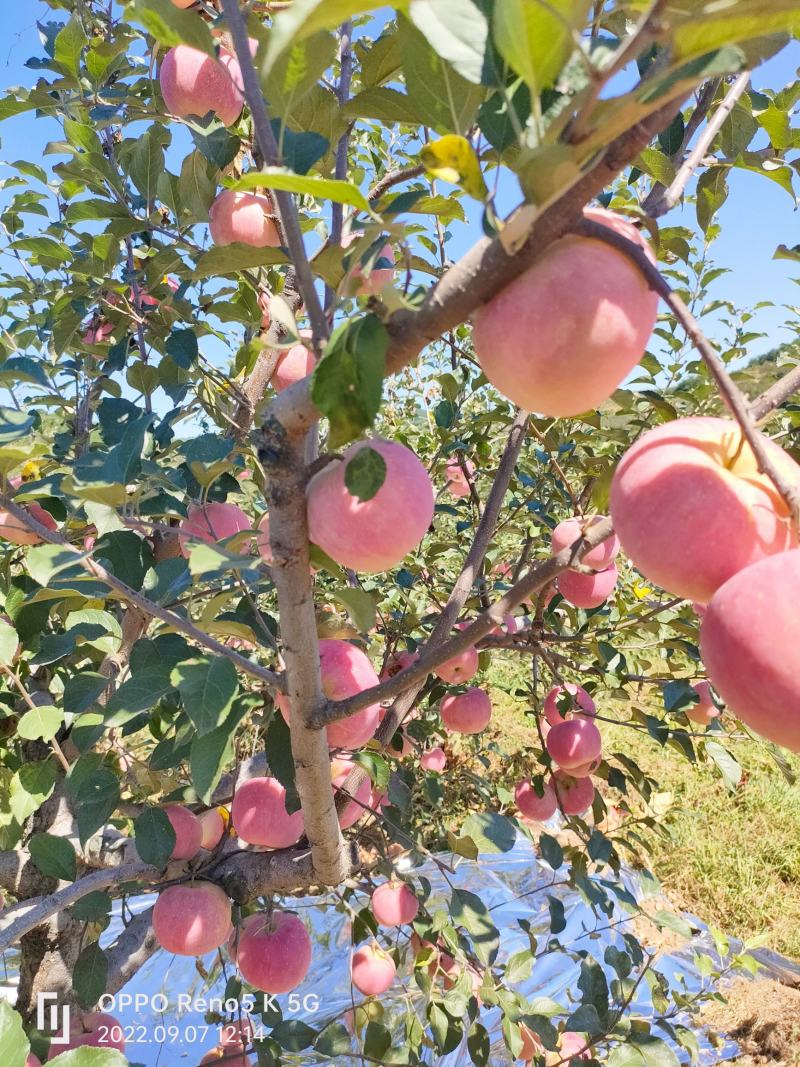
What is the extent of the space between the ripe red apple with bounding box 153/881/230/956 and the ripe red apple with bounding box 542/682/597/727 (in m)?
0.82

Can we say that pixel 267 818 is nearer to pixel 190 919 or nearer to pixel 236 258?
pixel 190 919

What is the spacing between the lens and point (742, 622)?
0.40m

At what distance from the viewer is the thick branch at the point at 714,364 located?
14.4 inches

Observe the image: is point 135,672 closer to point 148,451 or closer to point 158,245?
point 148,451

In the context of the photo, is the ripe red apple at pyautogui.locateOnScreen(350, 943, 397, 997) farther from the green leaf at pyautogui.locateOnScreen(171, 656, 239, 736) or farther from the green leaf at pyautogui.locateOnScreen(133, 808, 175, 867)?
the green leaf at pyautogui.locateOnScreen(171, 656, 239, 736)

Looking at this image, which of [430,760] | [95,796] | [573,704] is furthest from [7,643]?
[430,760]

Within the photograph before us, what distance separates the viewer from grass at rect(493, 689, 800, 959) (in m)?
2.75

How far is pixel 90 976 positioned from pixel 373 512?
3.30 ft

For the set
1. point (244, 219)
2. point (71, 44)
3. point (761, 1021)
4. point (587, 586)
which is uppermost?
point (71, 44)

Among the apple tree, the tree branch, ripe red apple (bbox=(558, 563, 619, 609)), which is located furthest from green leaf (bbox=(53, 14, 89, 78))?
ripe red apple (bbox=(558, 563, 619, 609))

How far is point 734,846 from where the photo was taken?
3137 mm

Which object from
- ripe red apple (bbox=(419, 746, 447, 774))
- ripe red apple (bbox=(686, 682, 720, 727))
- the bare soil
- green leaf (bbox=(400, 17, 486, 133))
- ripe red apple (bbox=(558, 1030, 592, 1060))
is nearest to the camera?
green leaf (bbox=(400, 17, 486, 133))

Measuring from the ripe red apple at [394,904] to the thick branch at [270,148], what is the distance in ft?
4.04

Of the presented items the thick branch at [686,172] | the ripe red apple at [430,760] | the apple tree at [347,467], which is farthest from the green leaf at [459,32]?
the ripe red apple at [430,760]
